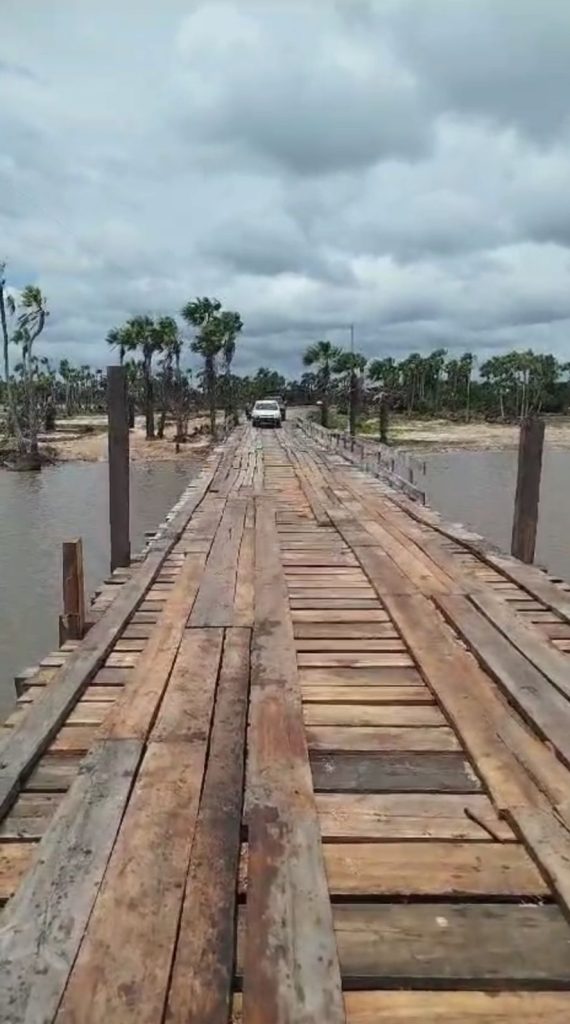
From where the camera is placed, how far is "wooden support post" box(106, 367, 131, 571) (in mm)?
10164

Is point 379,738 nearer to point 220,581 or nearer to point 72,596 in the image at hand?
point 220,581

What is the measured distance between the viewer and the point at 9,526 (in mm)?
20422

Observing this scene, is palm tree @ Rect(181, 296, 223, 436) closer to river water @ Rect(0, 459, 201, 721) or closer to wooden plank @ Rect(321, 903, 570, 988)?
river water @ Rect(0, 459, 201, 721)

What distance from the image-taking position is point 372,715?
354cm

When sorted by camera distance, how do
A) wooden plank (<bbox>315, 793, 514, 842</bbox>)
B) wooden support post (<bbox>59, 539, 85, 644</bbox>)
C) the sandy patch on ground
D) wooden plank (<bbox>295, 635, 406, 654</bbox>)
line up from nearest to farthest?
wooden plank (<bbox>315, 793, 514, 842</bbox>)
wooden plank (<bbox>295, 635, 406, 654</bbox>)
wooden support post (<bbox>59, 539, 85, 644</bbox>)
the sandy patch on ground

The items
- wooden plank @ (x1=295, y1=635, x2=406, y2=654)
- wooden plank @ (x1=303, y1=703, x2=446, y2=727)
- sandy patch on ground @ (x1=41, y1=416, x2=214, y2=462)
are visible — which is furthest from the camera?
sandy patch on ground @ (x1=41, y1=416, x2=214, y2=462)

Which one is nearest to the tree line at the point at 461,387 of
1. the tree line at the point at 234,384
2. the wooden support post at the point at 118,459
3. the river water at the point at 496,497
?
the tree line at the point at 234,384

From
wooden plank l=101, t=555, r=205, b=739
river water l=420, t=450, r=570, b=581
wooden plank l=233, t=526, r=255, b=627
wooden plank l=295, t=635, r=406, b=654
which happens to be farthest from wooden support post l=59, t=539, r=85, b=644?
river water l=420, t=450, r=570, b=581

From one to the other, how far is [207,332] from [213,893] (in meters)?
47.7

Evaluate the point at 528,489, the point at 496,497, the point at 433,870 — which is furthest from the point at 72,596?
the point at 496,497

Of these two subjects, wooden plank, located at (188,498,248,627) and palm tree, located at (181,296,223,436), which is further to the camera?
palm tree, located at (181,296,223,436)

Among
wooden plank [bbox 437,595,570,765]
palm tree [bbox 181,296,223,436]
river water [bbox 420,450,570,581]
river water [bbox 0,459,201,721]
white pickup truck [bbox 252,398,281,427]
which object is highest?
palm tree [bbox 181,296,223,436]

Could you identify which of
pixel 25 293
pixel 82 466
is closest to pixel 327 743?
pixel 82 466

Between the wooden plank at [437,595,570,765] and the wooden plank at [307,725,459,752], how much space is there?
0.40 metres
